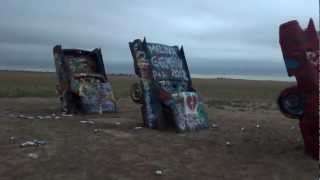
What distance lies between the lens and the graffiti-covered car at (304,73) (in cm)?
1235

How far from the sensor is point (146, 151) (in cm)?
1334

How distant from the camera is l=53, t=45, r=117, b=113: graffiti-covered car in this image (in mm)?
21422

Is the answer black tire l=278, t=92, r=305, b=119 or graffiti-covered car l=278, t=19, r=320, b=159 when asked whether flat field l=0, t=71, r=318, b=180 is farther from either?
black tire l=278, t=92, r=305, b=119

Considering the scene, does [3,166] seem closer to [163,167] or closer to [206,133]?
[163,167]

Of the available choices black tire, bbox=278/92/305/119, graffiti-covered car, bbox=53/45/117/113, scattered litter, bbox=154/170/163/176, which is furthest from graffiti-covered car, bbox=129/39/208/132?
scattered litter, bbox=154/170/163/176

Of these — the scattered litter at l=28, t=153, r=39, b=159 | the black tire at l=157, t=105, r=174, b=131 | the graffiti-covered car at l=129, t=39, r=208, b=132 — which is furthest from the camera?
the black tire at l=157, t=105, r=174, b=131

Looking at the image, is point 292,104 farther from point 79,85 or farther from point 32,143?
point 79,85

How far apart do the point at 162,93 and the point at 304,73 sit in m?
5.51

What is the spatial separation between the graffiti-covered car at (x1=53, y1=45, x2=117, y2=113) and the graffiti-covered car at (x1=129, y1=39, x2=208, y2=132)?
350 cm

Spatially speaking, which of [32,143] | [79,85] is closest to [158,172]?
[32,143]

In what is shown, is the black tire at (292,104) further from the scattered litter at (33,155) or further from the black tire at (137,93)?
the black tire at (137,93)

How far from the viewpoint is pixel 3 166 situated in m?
11.1

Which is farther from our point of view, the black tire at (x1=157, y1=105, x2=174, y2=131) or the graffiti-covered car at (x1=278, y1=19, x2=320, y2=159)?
the black tire at (x1=157, y1=105, x2=174, y2=131)

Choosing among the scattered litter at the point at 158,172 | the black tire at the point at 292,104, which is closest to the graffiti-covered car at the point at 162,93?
the black tire at the point at 292,104
